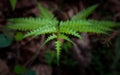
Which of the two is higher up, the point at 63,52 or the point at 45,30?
the point at 45,30

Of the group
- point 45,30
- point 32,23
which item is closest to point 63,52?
point 32,23

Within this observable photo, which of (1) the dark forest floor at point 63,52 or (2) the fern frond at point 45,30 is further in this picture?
(1) the dark forest floor at point 63,52

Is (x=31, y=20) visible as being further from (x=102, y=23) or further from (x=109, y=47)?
(x=109, y=47)

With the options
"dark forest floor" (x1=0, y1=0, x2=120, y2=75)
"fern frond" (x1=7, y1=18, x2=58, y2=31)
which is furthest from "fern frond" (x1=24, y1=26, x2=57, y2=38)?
"dark forest floor" (x1=0, y1=0, x2=120, y2=75)

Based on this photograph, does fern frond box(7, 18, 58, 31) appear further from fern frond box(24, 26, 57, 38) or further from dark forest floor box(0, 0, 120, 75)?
dark forest floor box(0, 0, 120, 75)

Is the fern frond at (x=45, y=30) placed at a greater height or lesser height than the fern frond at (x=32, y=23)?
lesser

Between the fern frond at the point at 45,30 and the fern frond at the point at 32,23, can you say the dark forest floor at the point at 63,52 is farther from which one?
the fern frond at the point at 45,30

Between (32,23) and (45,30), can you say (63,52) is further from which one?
(45,30)

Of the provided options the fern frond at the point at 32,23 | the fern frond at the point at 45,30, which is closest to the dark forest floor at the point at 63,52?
the fern frond at the point at 32,23

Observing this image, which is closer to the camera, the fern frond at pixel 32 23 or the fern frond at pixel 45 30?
the fern frond at pixel 45 30

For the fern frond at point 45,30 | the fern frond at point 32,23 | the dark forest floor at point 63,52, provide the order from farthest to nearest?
1. the dark forest floor at point 63,52
2. the fern frond at point 32,23
3. the fern frond at point 45,30

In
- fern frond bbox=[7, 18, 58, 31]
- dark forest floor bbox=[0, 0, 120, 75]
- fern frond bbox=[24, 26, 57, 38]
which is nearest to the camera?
fern frond bbox=[24, 26, 57, 38]

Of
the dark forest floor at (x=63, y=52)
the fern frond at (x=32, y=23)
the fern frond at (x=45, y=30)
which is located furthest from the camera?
the dark forest floor at (x=63, y=52)

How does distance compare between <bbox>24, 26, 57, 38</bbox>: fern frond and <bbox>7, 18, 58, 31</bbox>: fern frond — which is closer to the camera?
<bbox>24, 26, 57, 38</bbox>: fern frond
